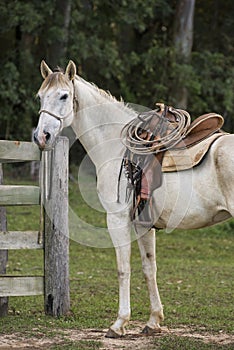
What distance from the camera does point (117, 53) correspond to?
19.8 m

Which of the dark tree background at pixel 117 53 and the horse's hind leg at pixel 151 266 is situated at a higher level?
the dark tree background at pixel 117 53

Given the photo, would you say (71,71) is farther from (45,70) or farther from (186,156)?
(186,156)

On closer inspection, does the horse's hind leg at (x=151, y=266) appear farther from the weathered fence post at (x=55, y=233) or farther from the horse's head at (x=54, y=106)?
the horse's head at (x=54, y=106)

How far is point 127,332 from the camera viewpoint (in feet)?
20.6

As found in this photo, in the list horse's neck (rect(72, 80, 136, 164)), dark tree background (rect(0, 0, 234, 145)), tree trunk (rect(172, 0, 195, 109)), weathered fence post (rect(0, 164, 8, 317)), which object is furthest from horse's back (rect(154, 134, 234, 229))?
tree trunk (rect(172, 0, 195, 109))

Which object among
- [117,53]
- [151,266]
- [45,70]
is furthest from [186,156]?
[117,53]

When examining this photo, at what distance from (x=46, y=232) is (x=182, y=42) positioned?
14880mm

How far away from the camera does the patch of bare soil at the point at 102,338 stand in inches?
226

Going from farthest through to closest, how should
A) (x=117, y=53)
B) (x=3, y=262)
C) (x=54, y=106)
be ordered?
(x=117, y=53) → (x=3, y=262) → (x=54, y=106)

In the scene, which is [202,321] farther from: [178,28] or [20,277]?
[178,28]

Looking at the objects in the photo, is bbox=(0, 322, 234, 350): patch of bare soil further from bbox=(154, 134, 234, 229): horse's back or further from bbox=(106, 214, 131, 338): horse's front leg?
bbox=(154, 134, 234, 229): horse's back

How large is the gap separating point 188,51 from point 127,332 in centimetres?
1574

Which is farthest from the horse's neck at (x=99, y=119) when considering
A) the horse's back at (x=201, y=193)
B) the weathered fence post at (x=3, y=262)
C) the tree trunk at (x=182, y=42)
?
the tree trunk at (x=182, y=42)

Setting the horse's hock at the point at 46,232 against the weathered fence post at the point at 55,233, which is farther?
the weathered fence post at the point at 55,233
